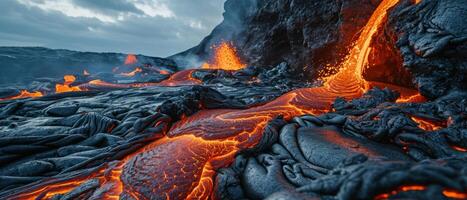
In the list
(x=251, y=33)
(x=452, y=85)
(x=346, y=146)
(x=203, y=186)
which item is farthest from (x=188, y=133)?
(x=251, y=33)

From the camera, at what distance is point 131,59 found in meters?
26.9

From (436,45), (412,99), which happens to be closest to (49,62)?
(412,99)

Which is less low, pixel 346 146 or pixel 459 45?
pixel 459 45

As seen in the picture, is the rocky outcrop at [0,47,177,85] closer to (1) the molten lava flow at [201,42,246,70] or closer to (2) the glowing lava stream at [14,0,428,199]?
(1) the molten lava flow at [201,42,246,70]

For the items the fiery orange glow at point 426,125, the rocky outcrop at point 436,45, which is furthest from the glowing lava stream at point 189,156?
the rocky outcrop at point 436,45

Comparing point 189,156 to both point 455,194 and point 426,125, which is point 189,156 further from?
point 426,125

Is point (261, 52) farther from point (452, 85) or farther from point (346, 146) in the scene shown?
point (346, 146)

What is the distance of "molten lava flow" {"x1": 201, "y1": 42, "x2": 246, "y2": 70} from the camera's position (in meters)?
27.5

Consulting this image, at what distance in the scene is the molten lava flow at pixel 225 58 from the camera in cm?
2747

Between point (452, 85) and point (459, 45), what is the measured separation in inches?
40.6

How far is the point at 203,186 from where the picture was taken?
393 centimetres

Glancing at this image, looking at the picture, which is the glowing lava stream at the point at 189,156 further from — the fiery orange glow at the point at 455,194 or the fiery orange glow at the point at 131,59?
the fiery orange glow at the point at 131,59

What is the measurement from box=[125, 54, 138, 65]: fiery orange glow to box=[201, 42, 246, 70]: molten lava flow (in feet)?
25.7

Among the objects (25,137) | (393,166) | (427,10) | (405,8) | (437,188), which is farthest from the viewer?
(405,8)
